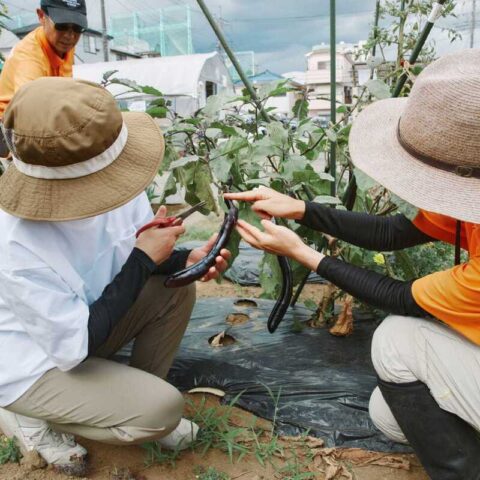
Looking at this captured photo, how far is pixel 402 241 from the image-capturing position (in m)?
1.57

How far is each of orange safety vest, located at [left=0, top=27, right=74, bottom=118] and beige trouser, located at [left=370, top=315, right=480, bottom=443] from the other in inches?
75.5

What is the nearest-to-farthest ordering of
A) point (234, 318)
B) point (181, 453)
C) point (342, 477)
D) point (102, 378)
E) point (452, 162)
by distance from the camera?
1. point (452, 162)
2. point (102, 378)
3. point (342, 477)
4. point (181, 453)
5. point (234, 318)

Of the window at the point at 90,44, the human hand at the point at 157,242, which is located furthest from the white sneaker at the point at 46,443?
the window at the point at 90,44

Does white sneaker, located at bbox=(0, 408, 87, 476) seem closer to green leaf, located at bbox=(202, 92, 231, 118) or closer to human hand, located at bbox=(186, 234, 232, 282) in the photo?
human hand, located at bbox=(186, 234, 232, 282)

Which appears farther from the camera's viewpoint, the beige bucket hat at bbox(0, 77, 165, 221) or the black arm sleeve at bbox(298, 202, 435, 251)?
the black arm sleeve at bbox(298, 202, 435, 251)

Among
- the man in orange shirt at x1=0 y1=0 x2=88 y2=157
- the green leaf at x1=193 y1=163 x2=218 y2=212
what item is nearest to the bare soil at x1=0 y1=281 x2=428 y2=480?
the green leaf at x1=193 y1=163 x2=218 y2=212

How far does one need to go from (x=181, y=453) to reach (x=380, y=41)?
180cm

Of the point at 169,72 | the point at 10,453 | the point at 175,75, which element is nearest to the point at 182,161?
the point at 10,453

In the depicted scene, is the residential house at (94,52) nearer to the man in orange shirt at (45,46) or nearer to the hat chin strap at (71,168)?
the man in orange shirt at (45,46)

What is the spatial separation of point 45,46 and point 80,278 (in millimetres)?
1573

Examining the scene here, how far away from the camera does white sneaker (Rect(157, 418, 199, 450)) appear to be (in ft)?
5.25

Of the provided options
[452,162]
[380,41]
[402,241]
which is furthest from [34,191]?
[380,41]

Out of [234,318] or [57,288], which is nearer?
[57,288]

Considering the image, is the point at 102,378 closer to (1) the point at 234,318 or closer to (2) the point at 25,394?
(2) the point at 25,394
